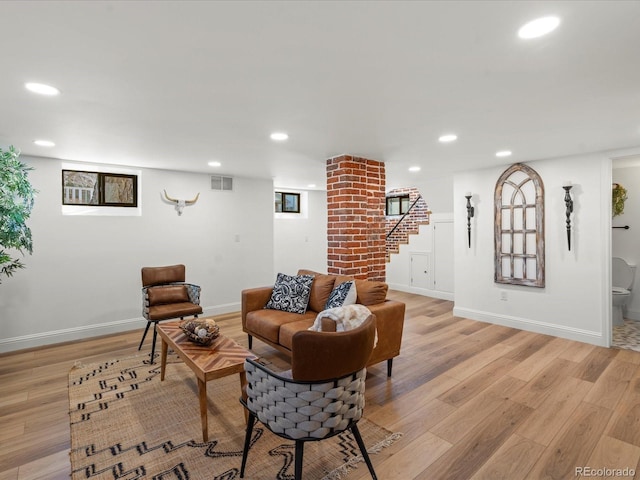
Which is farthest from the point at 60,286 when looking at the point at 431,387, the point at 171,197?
the point at 431,387

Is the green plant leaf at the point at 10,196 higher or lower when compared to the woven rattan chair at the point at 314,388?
higher

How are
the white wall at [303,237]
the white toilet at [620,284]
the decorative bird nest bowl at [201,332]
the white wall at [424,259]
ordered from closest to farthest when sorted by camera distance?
the decorative bird nest bowl at [201,332] < the white toilet at [620,284] < the white wall at [424,259] < the white wall at [303,237]

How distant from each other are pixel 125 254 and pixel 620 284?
712cm

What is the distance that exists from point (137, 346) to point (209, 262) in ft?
5.56

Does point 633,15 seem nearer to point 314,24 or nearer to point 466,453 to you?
point 314,24

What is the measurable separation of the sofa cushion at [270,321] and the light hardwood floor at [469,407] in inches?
13.8

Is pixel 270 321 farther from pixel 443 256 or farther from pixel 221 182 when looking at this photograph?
pixel 443 256

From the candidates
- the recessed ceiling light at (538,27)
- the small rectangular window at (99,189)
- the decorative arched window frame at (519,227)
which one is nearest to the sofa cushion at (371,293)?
the recessed ceiling light at (538,27)

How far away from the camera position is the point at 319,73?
6.10ft

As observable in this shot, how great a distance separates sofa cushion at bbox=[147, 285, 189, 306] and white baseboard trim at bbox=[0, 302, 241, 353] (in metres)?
1.12

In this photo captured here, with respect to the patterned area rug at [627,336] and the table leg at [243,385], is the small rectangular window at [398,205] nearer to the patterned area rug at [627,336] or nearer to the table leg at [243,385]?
the patterned area rug at [627,336]

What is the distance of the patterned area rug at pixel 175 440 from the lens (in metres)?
1.93

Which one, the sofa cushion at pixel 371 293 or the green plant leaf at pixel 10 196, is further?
the sofa cushion at pixel 371 293

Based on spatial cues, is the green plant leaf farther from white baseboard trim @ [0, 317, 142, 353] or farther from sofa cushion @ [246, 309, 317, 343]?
sofa cushion @ [246, 309, 317, 343]
